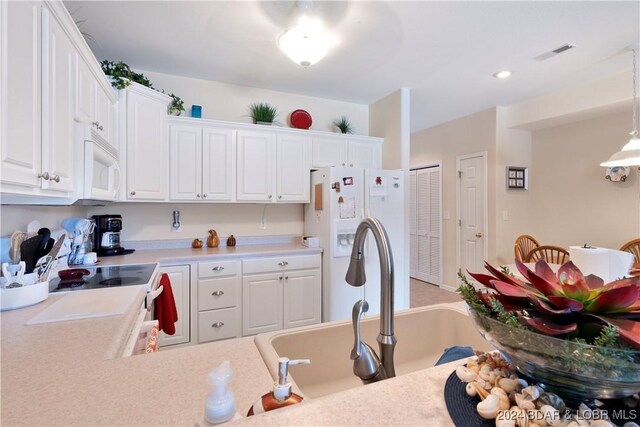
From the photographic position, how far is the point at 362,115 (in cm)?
386

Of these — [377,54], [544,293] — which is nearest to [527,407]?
[544,293]

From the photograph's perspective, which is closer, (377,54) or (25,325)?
(25,325)

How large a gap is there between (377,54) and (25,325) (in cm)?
282

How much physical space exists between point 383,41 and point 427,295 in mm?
3404

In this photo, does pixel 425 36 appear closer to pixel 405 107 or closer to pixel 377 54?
pixel 377 54

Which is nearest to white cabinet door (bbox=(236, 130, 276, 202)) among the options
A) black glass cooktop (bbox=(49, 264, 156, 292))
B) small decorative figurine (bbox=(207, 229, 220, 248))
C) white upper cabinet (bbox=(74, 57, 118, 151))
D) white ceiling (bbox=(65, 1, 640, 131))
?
small decorative figurine (bbox=(207, 229, 220, 248))

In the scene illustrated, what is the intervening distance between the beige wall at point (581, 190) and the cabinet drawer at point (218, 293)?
12.4 feet

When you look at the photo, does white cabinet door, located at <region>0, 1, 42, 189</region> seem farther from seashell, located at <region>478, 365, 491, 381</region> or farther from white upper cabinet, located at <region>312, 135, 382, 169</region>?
white upper cabinet, located at <region>312, 135, 382, 169</region>

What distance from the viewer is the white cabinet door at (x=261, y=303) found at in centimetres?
269

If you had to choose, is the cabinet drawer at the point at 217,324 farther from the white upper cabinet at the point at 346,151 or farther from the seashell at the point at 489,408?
the seashell at the point at 489,408

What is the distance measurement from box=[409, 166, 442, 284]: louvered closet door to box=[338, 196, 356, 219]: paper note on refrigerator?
2.36 meters

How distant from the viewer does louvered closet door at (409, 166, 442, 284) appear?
15.6 ft

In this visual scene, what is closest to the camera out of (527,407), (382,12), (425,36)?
(527,407)

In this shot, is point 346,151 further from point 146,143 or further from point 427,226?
point 427,226
